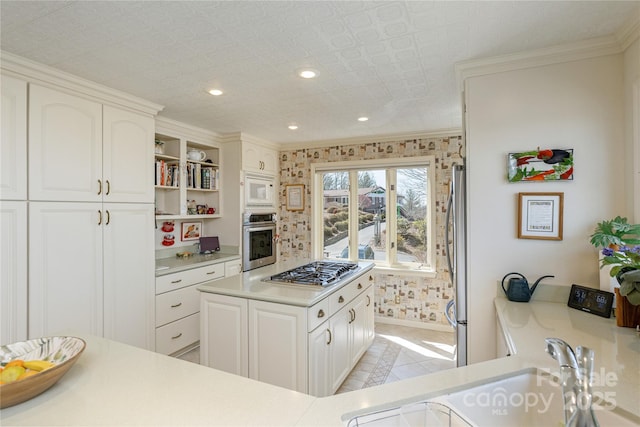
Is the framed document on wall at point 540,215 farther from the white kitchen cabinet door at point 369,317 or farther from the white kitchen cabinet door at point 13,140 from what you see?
the white kitchen cabinet door at point 13,140

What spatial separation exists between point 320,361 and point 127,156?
221cm

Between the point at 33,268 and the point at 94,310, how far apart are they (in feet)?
1.71

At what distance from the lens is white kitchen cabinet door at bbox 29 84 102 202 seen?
197cm

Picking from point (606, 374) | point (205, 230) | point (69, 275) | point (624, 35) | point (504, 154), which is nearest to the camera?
point (606, 374)

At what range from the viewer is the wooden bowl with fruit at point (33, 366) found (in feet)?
2.58

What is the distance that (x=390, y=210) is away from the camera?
3.96 metres

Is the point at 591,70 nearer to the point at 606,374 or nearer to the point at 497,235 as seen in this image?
the point at 497,235

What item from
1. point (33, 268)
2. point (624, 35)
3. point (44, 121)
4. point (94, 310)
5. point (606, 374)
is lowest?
point (94, 310)

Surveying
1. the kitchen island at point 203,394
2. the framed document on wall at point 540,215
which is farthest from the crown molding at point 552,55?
the kitchen island at point 203,394

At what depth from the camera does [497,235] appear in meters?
1.92

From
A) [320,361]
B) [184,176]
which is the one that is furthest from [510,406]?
[184,176]

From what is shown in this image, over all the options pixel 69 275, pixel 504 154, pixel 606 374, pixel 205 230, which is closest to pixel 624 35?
pixel 504 154

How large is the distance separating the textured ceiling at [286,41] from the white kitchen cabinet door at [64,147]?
0.24 meters

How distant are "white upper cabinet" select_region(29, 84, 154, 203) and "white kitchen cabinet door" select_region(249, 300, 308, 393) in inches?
58.8
